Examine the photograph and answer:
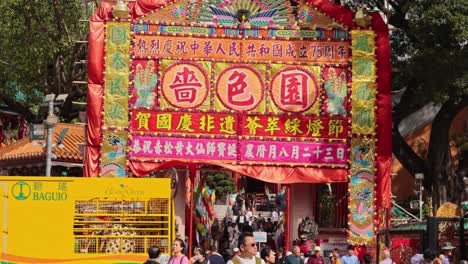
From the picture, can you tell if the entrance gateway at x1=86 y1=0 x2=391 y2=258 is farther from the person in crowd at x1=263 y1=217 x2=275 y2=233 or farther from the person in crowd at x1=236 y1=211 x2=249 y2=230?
the person in crowd at x1=236 y1=211 x2=249 y2=230

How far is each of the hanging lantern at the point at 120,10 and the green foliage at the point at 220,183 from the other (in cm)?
1951

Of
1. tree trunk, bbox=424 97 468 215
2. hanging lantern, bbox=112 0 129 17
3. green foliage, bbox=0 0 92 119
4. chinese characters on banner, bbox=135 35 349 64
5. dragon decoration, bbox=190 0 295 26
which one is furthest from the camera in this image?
green foliage, bbox=0 0 92 119

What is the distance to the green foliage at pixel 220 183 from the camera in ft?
158

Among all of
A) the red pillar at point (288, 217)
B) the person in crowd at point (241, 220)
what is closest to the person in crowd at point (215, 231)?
the person in crowd at point (241, 220)

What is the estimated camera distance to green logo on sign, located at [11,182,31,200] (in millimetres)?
18094

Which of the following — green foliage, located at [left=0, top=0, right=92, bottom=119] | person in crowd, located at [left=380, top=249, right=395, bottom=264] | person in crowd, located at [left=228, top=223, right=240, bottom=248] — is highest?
green foliage, located at [left=0, top=0, right=92, bottom=119]

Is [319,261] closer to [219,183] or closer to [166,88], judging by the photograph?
[166,88]

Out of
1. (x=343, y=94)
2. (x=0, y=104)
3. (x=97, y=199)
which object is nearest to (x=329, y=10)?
(x=343, y=94)

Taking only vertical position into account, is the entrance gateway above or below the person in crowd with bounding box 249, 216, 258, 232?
above

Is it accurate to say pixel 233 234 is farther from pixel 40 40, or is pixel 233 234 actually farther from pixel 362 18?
pixel 40 40

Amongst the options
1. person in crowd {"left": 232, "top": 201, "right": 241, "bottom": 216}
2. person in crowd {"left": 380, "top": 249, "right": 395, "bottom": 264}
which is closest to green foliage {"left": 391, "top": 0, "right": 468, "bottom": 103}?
person in crowd {"left": 232, "top": 201, "right": 241, "bottom": 216}

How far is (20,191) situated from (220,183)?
30723 mm

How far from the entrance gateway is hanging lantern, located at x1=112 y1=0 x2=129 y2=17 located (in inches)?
7.4

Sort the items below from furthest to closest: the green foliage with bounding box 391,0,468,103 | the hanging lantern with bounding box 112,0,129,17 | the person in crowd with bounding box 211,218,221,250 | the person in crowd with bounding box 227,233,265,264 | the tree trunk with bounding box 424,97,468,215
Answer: the tree trunk with bounding box 424,97,468,215, the person in crowd with bounding box 211,218,221,250, the green foliage with bounding box 391,0,468,103, the hanging lantern with bounding box 112,0,129,17, the person in crowd with bounding box 227,233,265,264
